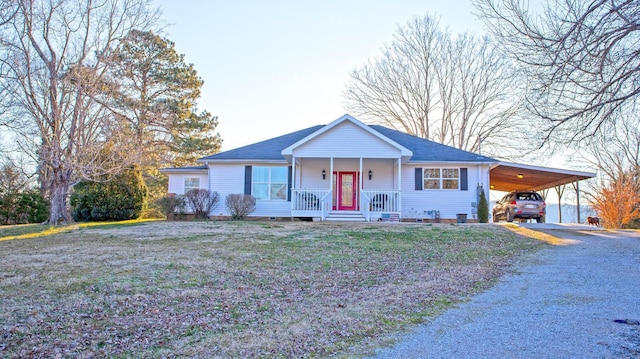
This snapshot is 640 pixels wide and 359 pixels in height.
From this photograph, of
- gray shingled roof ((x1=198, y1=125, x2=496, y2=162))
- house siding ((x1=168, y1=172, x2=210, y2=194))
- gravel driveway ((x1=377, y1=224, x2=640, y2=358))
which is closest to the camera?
gravel driveway ((x1=377, y1=224, x2=640, y2=358))

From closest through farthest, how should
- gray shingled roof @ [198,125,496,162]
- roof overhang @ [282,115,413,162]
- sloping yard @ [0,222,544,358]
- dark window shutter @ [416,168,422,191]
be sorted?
sloping yard @ [0,222,544,358] < roof overhang @ [282,115,413,162] < gray shingled roof @ [198,125,496,162] < dark window shutter @ [416,168,422,191]

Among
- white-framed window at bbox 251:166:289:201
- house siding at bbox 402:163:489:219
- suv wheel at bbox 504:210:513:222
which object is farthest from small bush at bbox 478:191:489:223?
white-framed window at bbox 251:166:289:201

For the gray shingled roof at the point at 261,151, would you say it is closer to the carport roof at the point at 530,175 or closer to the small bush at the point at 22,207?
the small bush at the point at 22,207

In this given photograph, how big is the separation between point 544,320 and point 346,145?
1261 centimetres

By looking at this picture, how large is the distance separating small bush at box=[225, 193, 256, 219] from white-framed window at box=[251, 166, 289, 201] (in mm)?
809

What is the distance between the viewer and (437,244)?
1050 centimetres

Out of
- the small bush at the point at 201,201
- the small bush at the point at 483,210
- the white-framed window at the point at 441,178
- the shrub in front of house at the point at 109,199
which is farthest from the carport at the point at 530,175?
the shrub in front of house at the point at 109,199

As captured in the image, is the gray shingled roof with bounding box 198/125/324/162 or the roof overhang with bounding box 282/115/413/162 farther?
the gray shingled roof with bounding box 198/125/324/162

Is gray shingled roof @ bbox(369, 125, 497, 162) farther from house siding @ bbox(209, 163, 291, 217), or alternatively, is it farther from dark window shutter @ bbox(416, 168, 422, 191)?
house siding @ bbox(209, 163, 291, 217)

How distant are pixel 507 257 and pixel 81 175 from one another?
1330cm

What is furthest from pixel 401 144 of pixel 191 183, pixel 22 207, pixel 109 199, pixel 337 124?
pixel 22 207

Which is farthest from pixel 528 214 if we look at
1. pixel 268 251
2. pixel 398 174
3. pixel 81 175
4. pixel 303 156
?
pixel 81 175

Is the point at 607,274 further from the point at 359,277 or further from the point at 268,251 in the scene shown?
the point at 268,251

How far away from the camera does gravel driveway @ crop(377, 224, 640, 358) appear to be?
12.3ft
